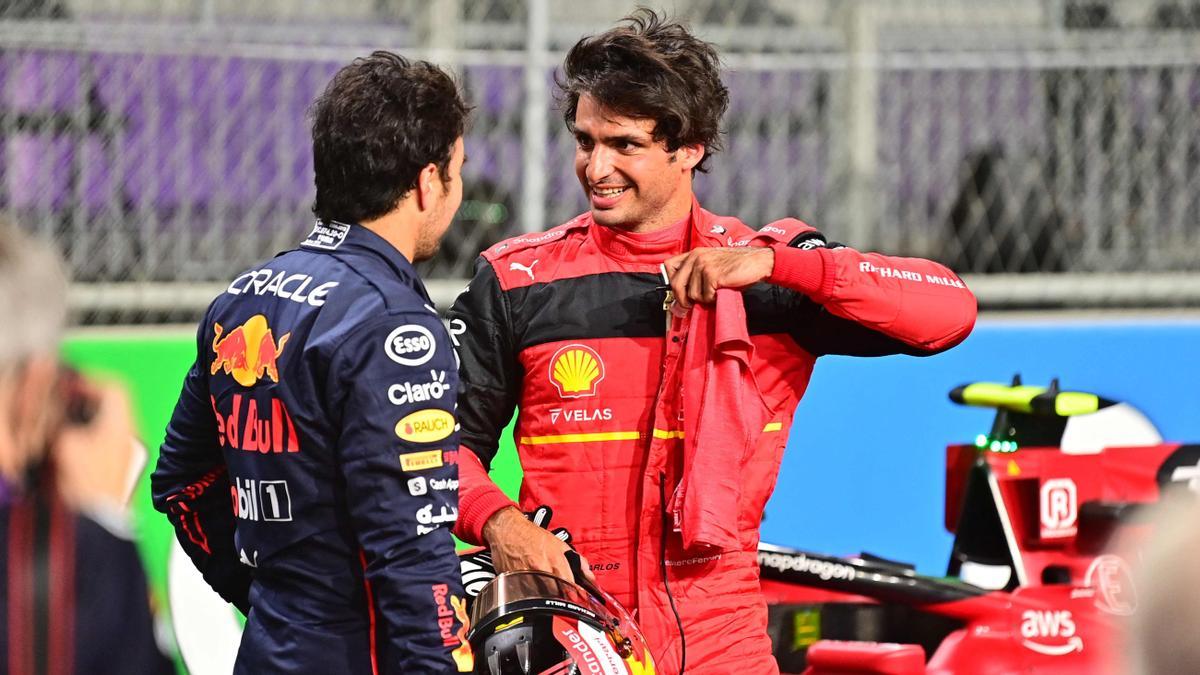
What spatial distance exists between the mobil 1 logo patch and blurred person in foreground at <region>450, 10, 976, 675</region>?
6.03 ft

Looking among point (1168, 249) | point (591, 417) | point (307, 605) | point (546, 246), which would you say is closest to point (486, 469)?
point (591, 417)

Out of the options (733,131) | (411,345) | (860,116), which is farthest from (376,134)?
(860,116)

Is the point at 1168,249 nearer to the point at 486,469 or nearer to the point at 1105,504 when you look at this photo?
the point at 1105,504

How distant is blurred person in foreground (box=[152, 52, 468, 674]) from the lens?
2.47m

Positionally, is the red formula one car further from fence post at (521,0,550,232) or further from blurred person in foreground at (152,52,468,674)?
blurred person in foreground at (152,52,468,674)

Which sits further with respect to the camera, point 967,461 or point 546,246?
point 967,461

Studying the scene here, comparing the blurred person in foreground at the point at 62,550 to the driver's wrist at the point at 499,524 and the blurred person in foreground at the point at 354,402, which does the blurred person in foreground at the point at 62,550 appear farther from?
the driver's wrist at the point at 499,524

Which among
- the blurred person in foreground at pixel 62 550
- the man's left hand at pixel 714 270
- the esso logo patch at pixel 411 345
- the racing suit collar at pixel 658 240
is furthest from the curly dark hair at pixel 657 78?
the blurred person in foreground at pixel 62 550

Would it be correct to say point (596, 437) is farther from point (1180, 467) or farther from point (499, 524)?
point (1180, 467)

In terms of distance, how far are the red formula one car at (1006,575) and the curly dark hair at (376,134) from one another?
2.10 meters

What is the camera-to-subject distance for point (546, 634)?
2.85 metres

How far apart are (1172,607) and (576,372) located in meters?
2.09

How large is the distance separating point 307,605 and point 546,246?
1.16m

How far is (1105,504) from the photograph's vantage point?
4.64 metres
